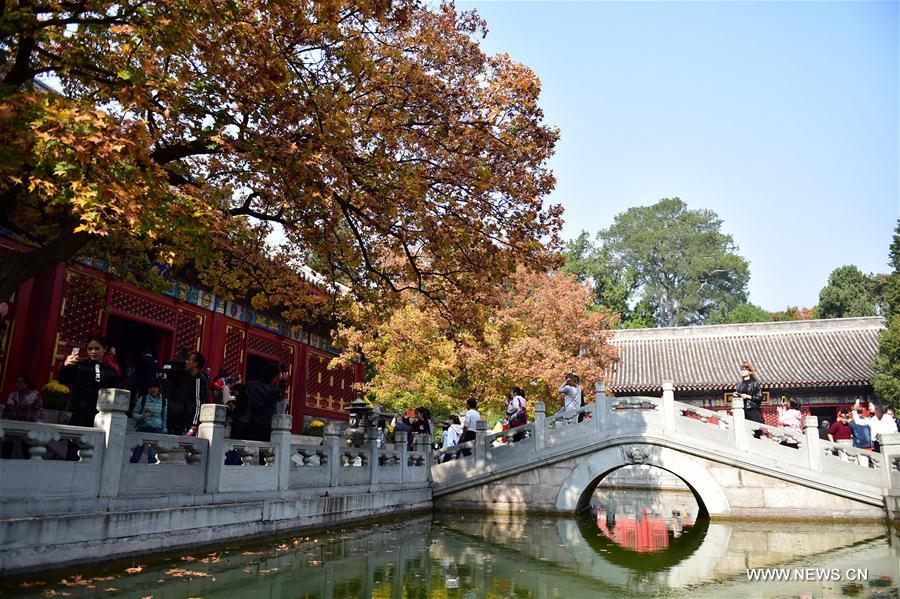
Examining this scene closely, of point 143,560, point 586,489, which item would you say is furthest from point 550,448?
point 143,560

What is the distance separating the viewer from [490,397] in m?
17.7

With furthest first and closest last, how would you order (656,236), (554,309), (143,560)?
(656,236), (554,309), (143,560)

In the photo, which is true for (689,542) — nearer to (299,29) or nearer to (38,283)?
(299,29)

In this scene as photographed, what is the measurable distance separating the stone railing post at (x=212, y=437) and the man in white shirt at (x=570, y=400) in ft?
24.5

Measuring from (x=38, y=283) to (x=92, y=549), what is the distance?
558cm

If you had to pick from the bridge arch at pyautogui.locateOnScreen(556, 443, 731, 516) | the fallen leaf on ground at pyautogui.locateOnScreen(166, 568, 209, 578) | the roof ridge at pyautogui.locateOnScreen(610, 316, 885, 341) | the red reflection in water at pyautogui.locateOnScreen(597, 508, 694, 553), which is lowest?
the red reflection in water at pyautogui.locateOnScreen(597, 508, 694, 553)

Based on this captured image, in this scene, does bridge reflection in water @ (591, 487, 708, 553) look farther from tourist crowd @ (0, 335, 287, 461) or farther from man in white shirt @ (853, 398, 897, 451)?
tourist crowd @ (0, 335, 287, 461)

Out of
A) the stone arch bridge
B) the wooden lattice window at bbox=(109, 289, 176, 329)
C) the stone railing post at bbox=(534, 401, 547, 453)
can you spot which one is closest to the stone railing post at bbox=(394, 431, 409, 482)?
the stone arch bridge

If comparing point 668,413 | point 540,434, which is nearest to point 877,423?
point 668,413

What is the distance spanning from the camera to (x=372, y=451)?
1109cm

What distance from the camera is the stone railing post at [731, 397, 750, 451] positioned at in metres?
12.4

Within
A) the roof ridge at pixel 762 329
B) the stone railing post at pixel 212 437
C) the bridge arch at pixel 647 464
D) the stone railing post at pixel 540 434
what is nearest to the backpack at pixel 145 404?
the stone railing post at pixel 212 437

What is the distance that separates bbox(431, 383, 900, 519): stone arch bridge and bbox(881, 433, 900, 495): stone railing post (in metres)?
0.02

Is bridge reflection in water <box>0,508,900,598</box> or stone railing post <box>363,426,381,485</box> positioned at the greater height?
stone railing post <box>363,426,381,485</box>
